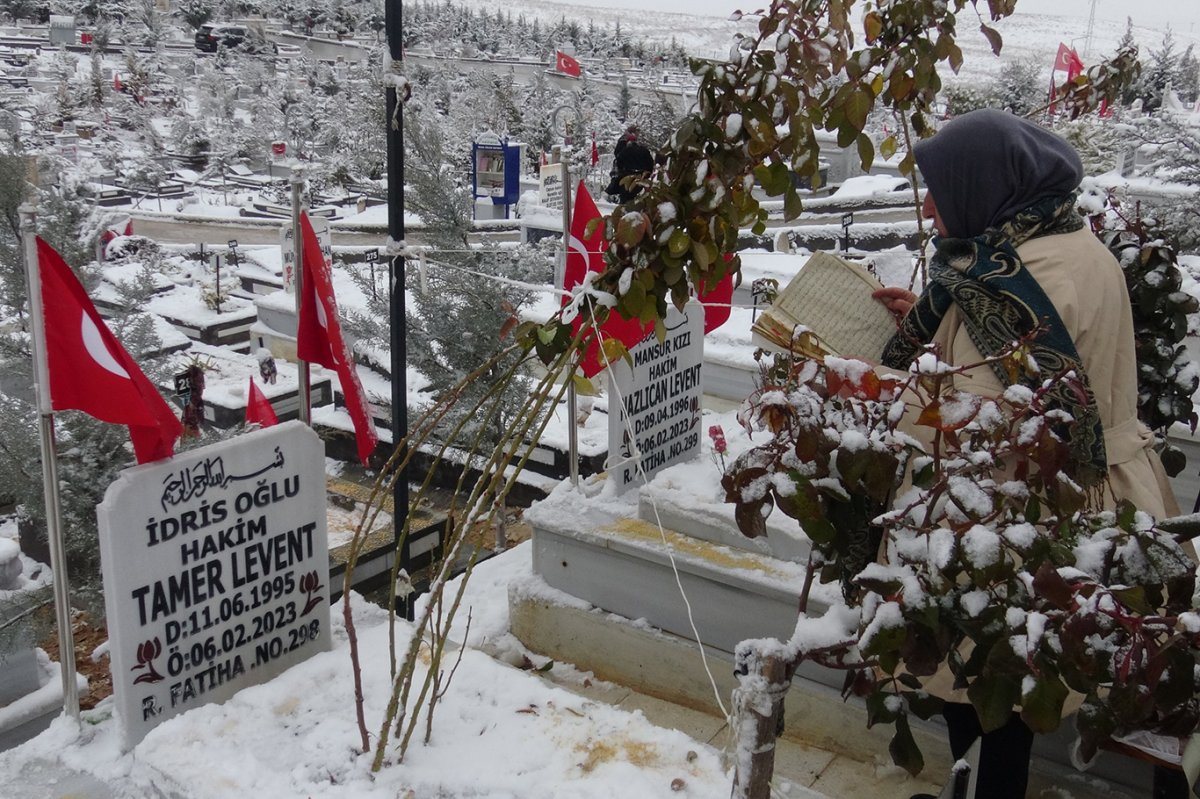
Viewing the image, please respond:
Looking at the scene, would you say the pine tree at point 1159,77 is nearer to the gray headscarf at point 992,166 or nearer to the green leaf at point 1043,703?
the gray headscarf at point 992,166

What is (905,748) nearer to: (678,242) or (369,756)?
(678,242)

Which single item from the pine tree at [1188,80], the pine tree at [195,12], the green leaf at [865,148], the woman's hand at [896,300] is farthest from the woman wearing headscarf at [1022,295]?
the pine tree at [195,12]

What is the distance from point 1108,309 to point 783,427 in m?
0.92

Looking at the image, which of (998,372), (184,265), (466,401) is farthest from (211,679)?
(184,265)

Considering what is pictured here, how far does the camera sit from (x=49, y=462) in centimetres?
258

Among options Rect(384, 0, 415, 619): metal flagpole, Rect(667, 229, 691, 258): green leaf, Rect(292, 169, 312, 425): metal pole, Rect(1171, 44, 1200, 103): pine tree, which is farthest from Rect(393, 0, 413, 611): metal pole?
Rect(1171, 44, 1200, 103): pine tree

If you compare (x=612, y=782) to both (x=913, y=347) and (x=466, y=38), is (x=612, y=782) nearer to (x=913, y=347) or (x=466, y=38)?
(x=913, y=347)

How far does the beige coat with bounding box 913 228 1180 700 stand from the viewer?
2055 mm

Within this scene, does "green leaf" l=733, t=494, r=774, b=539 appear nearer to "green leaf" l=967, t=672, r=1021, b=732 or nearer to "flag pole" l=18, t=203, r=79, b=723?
"green leaf" l=967, t=672, r=1021, b=732

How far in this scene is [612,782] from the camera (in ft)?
7.22

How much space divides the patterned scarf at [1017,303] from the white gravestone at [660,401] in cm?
166

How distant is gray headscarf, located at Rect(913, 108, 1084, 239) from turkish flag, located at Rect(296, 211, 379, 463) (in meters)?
1.78

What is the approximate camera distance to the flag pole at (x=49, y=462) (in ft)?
8.24

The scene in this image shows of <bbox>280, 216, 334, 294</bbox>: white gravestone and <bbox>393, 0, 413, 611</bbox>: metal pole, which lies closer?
<bbox>393, 0, 413, 611</bbox>: metal pole
